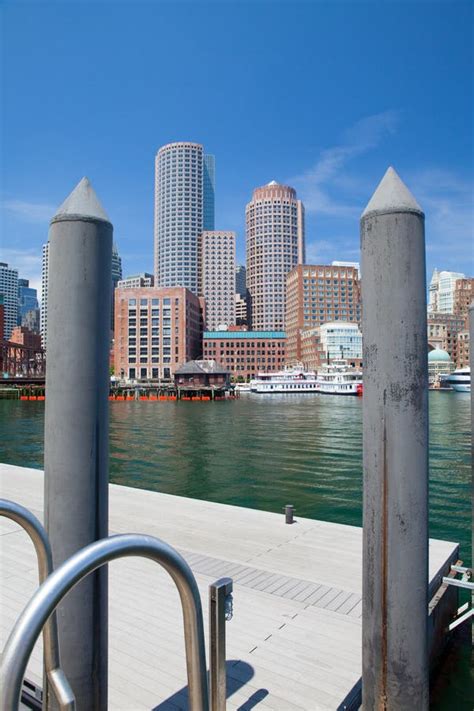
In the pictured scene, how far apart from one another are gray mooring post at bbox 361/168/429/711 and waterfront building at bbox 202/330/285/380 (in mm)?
170749

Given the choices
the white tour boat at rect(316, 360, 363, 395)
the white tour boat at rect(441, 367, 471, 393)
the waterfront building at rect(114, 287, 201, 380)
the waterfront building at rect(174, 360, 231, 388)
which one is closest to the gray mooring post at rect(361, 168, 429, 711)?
the white tour boat at rect(316, 360, 363, 395)

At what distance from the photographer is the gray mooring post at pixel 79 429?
12.6ft

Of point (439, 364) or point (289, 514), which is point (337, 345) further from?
point (289, 514)

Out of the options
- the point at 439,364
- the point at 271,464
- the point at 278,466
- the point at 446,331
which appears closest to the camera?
the point at 278,466

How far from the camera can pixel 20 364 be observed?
174 meters

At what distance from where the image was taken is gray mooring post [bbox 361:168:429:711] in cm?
409

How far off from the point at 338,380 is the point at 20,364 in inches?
4255

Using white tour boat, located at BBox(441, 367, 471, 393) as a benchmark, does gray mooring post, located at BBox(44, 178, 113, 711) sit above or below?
above

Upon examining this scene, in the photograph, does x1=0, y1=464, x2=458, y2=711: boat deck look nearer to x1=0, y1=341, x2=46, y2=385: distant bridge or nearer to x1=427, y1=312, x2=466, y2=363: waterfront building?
x1=0, y1=341, x2=46, y2=385: distant bridge

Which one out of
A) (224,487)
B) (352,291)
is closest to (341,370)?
(352,291)

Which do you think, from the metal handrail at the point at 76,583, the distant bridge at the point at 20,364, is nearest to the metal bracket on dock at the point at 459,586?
the metal handrail at the point at 76,583

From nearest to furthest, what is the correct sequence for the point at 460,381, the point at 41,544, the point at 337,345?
the point at 41,544
the point at 460,381
the point at 337,345

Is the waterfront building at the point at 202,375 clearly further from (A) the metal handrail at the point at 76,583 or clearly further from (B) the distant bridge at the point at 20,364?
(A) the metal handrail at the point at 76,583

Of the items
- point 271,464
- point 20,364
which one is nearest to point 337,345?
point 20,364
